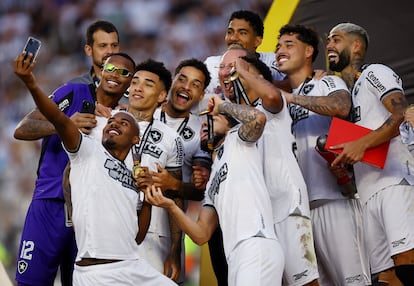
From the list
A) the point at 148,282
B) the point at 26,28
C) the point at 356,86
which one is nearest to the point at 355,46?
the point at 356,86

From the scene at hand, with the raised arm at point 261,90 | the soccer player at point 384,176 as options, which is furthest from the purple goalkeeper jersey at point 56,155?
the soccer player at point 384,176

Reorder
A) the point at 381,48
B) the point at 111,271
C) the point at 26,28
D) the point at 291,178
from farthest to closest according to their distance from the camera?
the point at 26,28
the point at 381,48
the point at 291,178
the point at 111,271

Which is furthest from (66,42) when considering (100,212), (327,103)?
(100,212)

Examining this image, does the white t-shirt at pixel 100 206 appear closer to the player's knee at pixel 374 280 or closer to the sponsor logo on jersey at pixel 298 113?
the sponsor logo on jersey at pixel 298 113

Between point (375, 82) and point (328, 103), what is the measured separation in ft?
1.16

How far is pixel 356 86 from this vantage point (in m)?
6.12

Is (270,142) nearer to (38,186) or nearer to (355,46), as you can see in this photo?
(355,46)

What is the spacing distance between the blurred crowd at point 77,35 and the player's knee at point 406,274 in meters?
6.14

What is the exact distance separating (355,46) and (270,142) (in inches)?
45.7

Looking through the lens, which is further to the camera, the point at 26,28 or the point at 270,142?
the point at 26,28

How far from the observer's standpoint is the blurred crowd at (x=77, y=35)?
11.3m

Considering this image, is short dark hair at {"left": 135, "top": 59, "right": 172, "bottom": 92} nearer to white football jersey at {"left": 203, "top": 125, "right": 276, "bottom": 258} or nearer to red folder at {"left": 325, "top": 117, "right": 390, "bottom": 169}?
white football jersey at {"left": 203, "top": 125, "right": 276, "bottom": 258}

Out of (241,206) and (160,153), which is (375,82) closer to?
(241,206)

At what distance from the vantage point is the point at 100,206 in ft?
16.7
